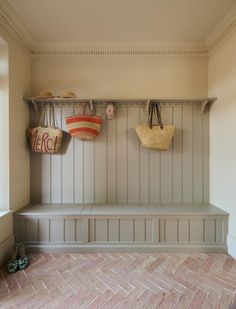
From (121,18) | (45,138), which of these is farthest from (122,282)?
(121,18)

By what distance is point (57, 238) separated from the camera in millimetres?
2215

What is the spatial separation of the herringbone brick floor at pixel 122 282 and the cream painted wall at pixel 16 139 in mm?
415

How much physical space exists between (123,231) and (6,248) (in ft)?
4.13

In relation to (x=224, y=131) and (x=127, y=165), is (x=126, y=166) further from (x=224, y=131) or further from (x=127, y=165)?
(x=224, y=131)

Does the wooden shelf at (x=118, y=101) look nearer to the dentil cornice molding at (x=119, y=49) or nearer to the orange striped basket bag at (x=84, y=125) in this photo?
the orange striped basket bag at (x=84, y=125)

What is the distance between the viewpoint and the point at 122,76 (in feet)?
8.65

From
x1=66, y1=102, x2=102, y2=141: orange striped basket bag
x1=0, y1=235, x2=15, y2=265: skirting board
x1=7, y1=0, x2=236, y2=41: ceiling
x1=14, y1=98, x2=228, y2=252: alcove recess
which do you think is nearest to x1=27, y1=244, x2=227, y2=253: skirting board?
x1=0, y1=235, x2=15, y2=265: skirting board

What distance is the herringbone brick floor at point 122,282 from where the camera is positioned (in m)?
1.49

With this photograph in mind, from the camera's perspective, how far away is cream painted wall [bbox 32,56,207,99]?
2.63m

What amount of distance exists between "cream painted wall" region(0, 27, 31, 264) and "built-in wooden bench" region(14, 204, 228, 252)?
0.54ft

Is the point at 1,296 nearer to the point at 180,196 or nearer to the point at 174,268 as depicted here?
the point at 174,268

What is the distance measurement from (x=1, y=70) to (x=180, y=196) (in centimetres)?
261

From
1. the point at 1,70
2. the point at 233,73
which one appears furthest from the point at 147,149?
the point at 1,70

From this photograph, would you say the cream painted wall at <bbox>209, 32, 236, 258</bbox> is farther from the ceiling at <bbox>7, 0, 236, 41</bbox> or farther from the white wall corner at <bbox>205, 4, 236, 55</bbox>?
the ceiling at <bbox>7, 0, 236, 41</bbox>
